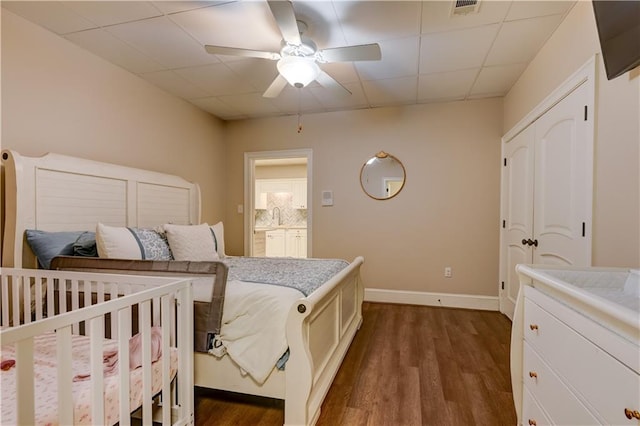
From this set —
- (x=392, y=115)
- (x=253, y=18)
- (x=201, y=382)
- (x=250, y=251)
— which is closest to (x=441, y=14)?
(x=253, y=18)

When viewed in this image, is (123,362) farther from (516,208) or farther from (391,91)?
(516,208)

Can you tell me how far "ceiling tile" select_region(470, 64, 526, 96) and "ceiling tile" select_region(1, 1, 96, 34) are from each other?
329 centimetres

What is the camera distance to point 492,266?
3562mm

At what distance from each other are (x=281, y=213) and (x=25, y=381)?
6.51 m

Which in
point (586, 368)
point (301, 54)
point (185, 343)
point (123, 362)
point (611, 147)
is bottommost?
point (185, 343)

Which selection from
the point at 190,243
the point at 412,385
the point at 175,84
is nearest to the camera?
the point at 412,385

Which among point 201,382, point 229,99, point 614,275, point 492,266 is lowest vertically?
point 201,382

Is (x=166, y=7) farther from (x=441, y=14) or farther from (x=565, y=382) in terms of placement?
(x=565, y=382)

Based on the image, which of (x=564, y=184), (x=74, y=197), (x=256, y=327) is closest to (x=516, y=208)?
(x=564, y=184)

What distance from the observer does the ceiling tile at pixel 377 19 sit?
1952 mm

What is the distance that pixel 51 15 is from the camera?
81.4 inches

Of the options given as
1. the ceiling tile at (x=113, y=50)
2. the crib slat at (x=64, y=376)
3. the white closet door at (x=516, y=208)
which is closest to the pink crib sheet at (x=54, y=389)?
the crib slat at (x=64, y=376)

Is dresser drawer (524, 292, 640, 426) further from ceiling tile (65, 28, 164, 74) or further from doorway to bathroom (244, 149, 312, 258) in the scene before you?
doorway to bathroom (244, 149, 312, 258)

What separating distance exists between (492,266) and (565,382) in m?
2.82
